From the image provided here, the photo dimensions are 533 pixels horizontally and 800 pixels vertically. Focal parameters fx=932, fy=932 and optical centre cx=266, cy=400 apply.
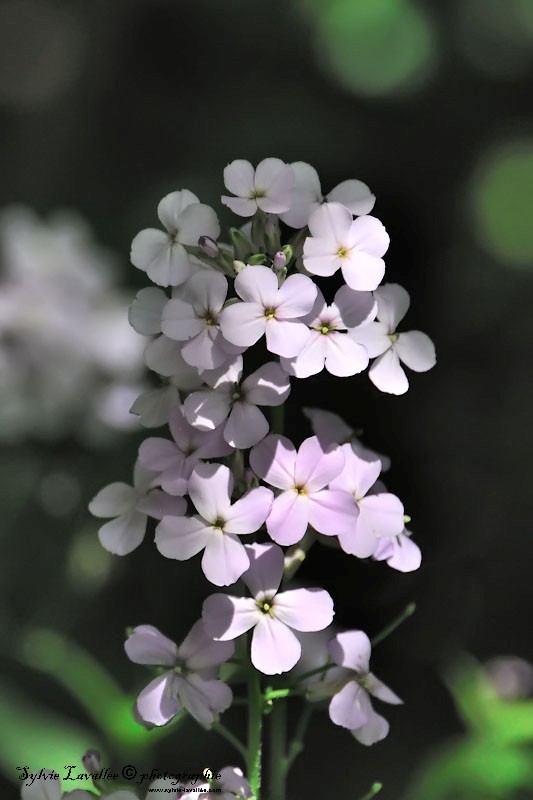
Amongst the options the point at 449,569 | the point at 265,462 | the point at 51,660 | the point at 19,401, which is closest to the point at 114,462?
the point at 19,401

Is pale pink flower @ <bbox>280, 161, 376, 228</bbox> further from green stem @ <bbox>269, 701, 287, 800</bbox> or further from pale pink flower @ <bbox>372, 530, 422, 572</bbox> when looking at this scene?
green stem @ <bbox>269, 701, 287, 800</bbox>

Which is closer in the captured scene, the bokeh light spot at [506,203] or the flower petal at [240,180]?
the flower petal at [240,180]

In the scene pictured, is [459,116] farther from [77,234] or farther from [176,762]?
[176,762]

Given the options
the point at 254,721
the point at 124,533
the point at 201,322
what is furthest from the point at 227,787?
the point at 201,322

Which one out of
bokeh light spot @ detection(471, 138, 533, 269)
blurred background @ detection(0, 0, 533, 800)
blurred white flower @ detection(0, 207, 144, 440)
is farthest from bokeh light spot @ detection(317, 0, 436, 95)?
blurred white flower @ detection(0, 207, 144, 440)

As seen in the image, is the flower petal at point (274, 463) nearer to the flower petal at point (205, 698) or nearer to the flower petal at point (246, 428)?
the flower petal at point (246, 428)

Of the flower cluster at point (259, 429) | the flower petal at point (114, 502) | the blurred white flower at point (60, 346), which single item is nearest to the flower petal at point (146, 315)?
the flower cluster at point (259, 429)

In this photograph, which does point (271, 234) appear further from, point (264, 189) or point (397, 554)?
point (397, 554)
